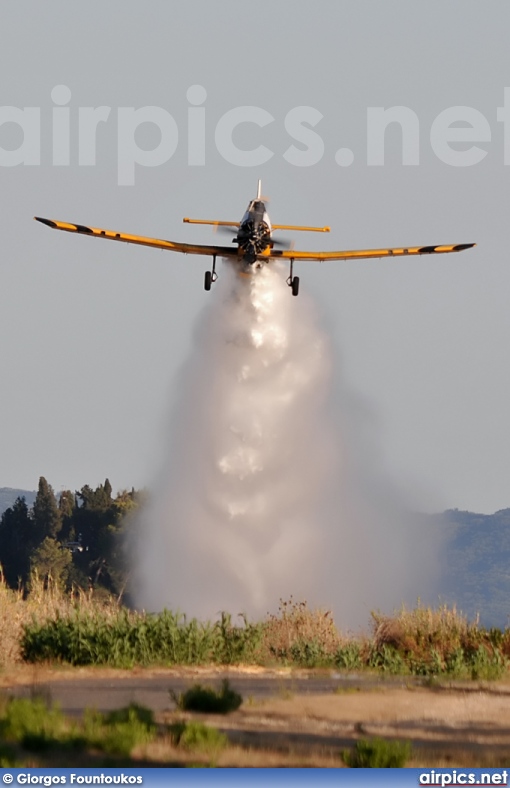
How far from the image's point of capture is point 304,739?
2114 cm

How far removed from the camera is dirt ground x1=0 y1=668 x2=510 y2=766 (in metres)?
20.7

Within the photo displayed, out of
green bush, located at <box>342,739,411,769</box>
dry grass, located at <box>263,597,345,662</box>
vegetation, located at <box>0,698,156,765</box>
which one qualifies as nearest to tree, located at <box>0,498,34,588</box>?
dry grass, located at <box>263,597,345,662</box>

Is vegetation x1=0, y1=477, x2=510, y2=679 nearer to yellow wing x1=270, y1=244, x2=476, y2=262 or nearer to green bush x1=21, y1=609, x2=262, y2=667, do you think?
green bush x1=21, y1=609, x2=262, y2=667

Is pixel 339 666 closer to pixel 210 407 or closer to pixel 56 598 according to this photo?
pixel 56 598

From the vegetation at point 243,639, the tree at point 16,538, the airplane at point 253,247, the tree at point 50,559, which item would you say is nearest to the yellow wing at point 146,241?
the airplane at point 253,247

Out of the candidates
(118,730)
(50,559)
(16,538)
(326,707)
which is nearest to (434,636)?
(326,707)

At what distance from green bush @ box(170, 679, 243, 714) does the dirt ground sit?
206mm

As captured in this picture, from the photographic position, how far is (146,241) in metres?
52.2

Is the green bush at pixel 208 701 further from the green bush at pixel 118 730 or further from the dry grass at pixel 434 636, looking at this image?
the dry grass at pixel 434 636

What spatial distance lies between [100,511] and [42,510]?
5243 mm

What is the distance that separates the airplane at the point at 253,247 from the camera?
48281mm

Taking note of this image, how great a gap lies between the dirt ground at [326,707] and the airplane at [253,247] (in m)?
20.6

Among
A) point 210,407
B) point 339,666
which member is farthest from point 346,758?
point 210,407

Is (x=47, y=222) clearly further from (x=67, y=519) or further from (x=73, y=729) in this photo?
(x=67, y=519)
